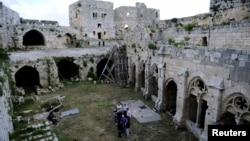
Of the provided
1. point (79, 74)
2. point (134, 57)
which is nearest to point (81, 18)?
point (79, 74)

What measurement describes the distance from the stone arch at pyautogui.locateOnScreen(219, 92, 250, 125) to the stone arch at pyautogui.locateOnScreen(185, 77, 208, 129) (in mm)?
1250

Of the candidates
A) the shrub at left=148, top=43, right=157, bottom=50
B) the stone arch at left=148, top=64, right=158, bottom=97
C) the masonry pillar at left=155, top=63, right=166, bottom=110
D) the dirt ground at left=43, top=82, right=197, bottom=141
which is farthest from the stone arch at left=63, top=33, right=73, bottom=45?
the masonry pillar at left=155, top=63, right=166, bottom=110

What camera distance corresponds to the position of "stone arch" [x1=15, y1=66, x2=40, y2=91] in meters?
17.8

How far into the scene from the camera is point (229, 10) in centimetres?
1443

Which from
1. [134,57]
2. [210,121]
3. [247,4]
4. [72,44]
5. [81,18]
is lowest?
[210,121]

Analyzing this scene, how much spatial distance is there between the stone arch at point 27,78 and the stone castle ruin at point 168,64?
0.09 metres

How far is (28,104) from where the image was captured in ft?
43.7

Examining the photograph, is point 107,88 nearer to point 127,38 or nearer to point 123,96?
point 123,96

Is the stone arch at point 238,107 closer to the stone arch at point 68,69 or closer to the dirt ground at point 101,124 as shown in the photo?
the dirt ground at point 101,124

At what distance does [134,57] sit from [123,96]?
397cm

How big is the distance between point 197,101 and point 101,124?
5.48m

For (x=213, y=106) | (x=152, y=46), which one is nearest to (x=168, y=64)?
(x=152, y=46)

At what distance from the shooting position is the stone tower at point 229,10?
13414 mm

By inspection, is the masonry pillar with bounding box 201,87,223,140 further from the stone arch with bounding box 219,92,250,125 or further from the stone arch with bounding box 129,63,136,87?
the stone arch with bounding box 129,63,136,87
